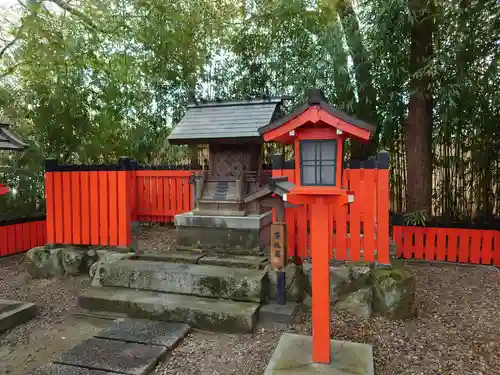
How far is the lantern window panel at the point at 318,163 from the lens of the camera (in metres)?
2.61

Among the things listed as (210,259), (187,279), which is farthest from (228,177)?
(187,279)

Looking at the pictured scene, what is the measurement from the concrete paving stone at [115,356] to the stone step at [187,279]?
93 centimetres

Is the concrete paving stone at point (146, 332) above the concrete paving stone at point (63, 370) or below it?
above

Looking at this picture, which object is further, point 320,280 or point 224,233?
point 224,233

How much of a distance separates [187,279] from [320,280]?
6.00ft

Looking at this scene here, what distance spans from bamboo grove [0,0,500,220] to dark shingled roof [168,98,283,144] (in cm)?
90

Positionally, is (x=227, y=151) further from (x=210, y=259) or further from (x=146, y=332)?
(x=146, y=332)

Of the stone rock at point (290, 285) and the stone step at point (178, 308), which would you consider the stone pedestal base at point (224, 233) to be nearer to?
the stone rock at point (290, 285)

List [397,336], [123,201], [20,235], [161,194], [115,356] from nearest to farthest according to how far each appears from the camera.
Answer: [115,356]
[397,336]
[123,201]
[20,235]
[161,194]

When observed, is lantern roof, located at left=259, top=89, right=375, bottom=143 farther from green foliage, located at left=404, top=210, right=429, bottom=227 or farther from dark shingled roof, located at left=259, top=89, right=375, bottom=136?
green foliage, located at left=404, top=210, right=429, bottom=227

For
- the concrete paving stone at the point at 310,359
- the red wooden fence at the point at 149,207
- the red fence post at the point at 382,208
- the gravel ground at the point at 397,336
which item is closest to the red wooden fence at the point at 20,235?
the red wooden fence at the point at 149,207

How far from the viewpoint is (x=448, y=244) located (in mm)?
5395

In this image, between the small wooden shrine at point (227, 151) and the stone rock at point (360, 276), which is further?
the small wooden shrine at point (227, 151)

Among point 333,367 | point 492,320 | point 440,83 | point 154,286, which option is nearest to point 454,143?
point 440,83
